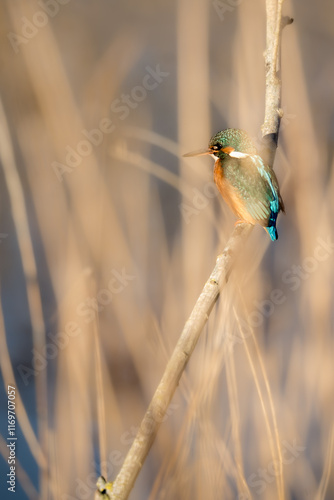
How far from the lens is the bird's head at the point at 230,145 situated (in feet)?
5.28

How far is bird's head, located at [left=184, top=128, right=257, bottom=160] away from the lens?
1610 millimetres

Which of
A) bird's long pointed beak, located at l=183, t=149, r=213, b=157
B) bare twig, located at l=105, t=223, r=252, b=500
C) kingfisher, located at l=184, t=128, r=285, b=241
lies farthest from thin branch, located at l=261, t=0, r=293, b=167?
bare twig, located at l=105, t=223, r=252, b=500

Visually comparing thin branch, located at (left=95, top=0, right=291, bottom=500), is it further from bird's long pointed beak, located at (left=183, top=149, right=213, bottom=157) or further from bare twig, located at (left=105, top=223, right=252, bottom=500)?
bird's long pointed beak, located at (left=183, top=149, right=213, bottom=157)

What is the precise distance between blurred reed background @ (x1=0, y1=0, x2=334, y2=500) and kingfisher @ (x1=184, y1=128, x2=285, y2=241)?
4.0 inches

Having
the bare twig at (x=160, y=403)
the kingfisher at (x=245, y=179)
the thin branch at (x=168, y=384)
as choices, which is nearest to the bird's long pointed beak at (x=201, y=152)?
the kingfisher at (x=245, y=179)

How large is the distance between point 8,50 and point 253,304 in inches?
44.7

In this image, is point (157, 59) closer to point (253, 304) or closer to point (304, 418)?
point (253, 304)

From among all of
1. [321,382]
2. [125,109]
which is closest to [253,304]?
[321,382]

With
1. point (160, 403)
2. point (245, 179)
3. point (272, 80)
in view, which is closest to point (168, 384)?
point (160, 403)

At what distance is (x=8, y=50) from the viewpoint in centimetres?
181

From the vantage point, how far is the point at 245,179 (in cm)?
160

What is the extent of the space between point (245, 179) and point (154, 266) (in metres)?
0.41

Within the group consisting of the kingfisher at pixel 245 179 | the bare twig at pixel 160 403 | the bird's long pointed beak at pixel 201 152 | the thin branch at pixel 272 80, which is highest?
the thin branch at pixel 272 80

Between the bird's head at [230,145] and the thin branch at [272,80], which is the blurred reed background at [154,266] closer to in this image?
the bird's head at [230,145]
